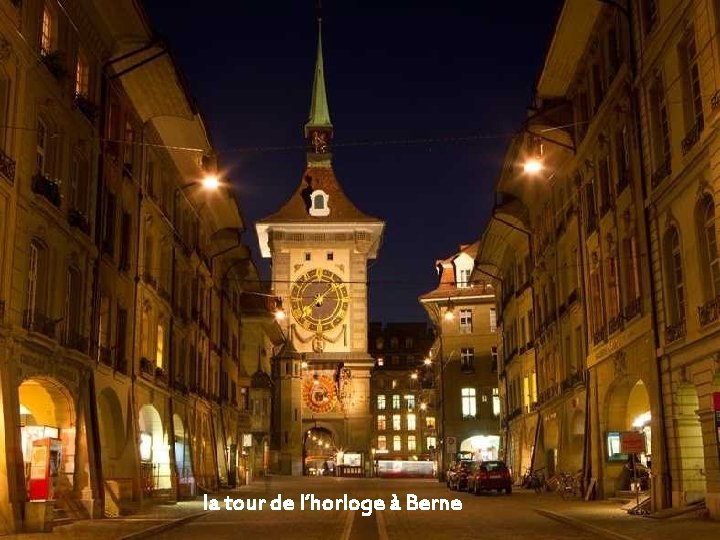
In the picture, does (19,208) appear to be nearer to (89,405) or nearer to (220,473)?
(89,405)

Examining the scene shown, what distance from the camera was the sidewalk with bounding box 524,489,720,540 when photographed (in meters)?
19.6

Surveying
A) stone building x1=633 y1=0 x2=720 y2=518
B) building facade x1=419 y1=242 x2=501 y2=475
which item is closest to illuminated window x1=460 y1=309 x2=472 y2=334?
building facade x1=419 y1=242 x2=501 y2=475

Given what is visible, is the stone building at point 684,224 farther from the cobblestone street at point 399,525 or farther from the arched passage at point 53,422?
the arched passage at point 53,422

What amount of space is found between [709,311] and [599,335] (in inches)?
443

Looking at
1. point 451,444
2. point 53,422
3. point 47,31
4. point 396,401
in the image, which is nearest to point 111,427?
point 53,422

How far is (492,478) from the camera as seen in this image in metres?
43.0

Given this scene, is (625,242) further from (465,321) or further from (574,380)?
(465,321)

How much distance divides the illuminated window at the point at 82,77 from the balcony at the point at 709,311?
1778 centimetres

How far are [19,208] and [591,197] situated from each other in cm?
2078

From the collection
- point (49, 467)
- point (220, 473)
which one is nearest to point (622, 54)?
point (49, 467)

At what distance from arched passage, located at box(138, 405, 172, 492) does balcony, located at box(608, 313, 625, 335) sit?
17.1 metres

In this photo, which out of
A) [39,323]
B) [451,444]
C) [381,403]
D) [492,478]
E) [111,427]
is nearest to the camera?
[39,323]

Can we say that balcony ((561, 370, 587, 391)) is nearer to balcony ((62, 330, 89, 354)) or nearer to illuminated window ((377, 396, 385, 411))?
balcony ((62, 330, 89, 354))

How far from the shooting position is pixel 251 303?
73062 mm
